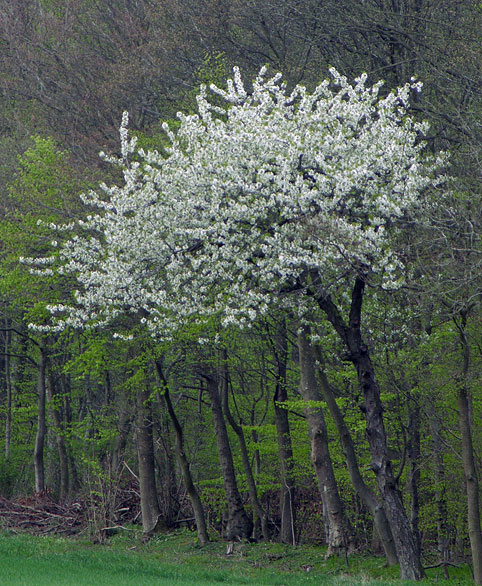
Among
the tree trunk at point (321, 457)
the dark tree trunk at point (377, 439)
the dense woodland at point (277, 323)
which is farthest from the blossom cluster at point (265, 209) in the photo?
the tree trunk at point (321, 457)

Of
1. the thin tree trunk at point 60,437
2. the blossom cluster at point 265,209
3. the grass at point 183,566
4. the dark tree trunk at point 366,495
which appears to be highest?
the blossom cluster at point 265,209

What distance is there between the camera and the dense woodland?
12.5 meters

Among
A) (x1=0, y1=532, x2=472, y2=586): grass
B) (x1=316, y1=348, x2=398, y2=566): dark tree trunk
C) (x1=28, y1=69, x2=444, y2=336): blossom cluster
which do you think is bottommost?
(x1=0, y1=532, x2=472, y2=586): grass

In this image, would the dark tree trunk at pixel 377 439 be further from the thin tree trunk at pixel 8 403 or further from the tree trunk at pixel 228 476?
the thin tree trunk at pixel 8 403

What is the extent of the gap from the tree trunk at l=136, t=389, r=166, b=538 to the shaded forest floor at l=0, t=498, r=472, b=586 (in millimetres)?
436

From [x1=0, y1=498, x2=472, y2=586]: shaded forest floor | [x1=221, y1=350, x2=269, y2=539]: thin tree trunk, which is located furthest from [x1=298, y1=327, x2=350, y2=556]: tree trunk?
[x1=221, y1=350, x2=269, y2=539]: thin tree trunk

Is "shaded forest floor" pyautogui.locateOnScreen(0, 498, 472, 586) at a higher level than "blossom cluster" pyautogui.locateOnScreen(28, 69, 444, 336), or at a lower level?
lower

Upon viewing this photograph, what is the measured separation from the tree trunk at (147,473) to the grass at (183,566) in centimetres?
154

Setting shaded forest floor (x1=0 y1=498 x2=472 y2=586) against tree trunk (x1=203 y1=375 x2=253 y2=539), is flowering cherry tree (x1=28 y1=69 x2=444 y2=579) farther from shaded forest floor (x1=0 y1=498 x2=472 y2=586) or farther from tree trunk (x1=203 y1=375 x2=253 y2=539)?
tree trunk (x1=203 y1=375 x2=253 y2=539)

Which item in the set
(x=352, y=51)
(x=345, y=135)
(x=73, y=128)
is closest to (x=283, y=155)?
(x=345, y=135)

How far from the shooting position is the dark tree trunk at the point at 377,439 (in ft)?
40.0

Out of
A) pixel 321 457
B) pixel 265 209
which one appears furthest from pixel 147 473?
pixel 265 209

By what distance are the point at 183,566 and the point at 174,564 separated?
0.33m

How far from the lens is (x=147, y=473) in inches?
831
